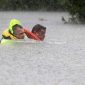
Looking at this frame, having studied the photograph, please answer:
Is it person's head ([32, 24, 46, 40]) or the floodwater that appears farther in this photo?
person's head ([32, 24, 46, 40])

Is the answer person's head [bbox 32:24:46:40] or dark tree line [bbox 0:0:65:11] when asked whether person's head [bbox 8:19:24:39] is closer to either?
person's head [bbox 32:24:46:40]

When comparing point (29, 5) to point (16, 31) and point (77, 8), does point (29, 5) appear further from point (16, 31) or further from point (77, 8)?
point (16, 31)

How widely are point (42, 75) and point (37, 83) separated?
1.98 feet

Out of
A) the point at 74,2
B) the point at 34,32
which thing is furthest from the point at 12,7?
the point at 34,32

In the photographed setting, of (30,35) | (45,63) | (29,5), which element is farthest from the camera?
(29,5)

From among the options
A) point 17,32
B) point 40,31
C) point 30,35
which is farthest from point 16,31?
point 40,31

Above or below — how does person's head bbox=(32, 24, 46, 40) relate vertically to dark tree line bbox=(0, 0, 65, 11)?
below

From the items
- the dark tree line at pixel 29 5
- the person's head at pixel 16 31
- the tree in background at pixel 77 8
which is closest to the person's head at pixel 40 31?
the person's head at pixel 16 31

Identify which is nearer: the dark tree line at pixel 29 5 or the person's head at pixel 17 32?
the person's head at pixel 17 32

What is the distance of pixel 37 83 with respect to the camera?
650cm

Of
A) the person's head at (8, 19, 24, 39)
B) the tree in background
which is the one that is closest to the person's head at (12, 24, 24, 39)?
the person's head at (8, 19, 24, 39)

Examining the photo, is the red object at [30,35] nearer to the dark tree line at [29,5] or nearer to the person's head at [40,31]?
the person's head at [40,31]

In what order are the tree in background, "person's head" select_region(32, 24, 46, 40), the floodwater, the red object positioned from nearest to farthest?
Answer: the floodwater < the red object < "person's head" select_region(32, 24, 46, 40) < the tree in background

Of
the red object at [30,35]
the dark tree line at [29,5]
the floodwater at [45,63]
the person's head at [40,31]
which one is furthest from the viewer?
the dark tree line at [29,5]
